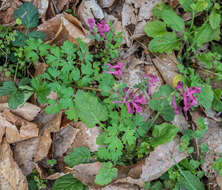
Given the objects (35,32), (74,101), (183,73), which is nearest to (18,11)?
(35,32)

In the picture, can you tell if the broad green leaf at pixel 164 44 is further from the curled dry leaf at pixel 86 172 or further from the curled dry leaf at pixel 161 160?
the curled dry leaf at pixel 86 172

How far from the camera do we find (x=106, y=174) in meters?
2.15

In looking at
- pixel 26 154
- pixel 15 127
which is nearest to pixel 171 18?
pixel 15 127

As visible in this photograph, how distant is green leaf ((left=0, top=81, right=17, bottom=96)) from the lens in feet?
7.30

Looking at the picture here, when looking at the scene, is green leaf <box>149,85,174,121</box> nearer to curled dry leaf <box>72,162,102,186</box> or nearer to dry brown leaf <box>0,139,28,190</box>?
curled dry leaf <box>72,162,102,186</box>

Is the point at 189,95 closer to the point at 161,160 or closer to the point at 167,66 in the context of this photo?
the point at 167,66

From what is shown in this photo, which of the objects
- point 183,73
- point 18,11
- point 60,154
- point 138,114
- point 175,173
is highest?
point 18,11

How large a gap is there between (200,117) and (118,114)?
0.93m

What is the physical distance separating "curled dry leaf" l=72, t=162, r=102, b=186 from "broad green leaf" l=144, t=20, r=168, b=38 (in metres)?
1.47

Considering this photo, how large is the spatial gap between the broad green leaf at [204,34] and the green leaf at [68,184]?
193 cm

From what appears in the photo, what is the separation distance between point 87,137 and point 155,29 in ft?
4.51

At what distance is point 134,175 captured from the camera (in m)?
2.28

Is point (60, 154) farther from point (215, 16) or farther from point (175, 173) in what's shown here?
point (215, 16)

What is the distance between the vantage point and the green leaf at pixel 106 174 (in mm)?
2127
